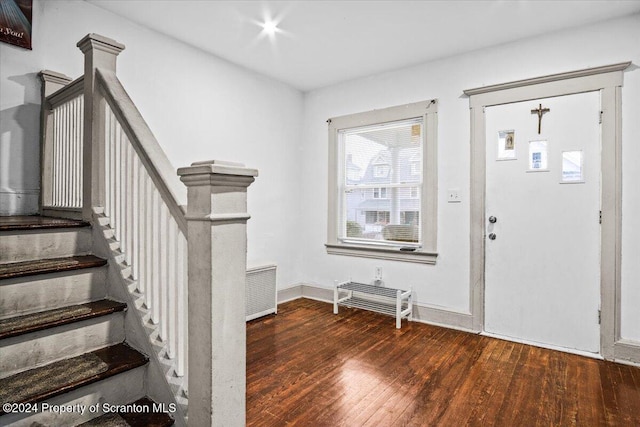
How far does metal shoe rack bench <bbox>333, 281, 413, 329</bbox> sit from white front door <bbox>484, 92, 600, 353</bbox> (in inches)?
31.9

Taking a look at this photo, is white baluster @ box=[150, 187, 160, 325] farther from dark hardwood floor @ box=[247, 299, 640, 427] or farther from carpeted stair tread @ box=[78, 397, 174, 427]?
dark hardwood floor @ box=[247, 299, 640, 427]

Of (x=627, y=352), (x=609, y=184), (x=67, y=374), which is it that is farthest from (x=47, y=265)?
(x=627, y=352)

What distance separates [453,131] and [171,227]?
3.08 meters

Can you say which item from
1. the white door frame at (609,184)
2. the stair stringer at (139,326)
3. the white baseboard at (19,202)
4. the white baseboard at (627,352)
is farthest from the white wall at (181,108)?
the white baseboard at (627,352)

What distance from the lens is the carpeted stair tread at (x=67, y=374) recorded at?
1.25 meters

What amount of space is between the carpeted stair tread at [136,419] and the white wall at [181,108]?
183cm

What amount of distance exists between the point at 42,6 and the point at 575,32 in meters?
4.26

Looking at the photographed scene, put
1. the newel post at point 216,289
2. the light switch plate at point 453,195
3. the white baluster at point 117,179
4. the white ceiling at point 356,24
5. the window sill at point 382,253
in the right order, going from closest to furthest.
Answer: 1. the newel post at point 216,289
2. the white baluster at point 117,179
3. the white ceiling at point 356,24
4. the light switch plate at point 453,195
5. the window sill at point 382,253

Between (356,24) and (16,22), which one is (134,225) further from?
(356,24)

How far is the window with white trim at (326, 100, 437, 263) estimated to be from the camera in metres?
3.82

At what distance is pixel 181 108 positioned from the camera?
11.2 ft

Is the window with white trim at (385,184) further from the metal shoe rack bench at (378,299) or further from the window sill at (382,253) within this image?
the metal shoe rack bench at (378,299)

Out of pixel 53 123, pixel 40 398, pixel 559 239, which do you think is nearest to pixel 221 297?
pixel 40 398

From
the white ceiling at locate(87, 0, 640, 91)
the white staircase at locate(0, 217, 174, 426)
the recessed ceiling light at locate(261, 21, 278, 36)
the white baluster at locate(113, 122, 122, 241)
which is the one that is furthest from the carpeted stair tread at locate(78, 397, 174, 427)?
the recessed ceiling light at locate(261, 21, 278, 36)
